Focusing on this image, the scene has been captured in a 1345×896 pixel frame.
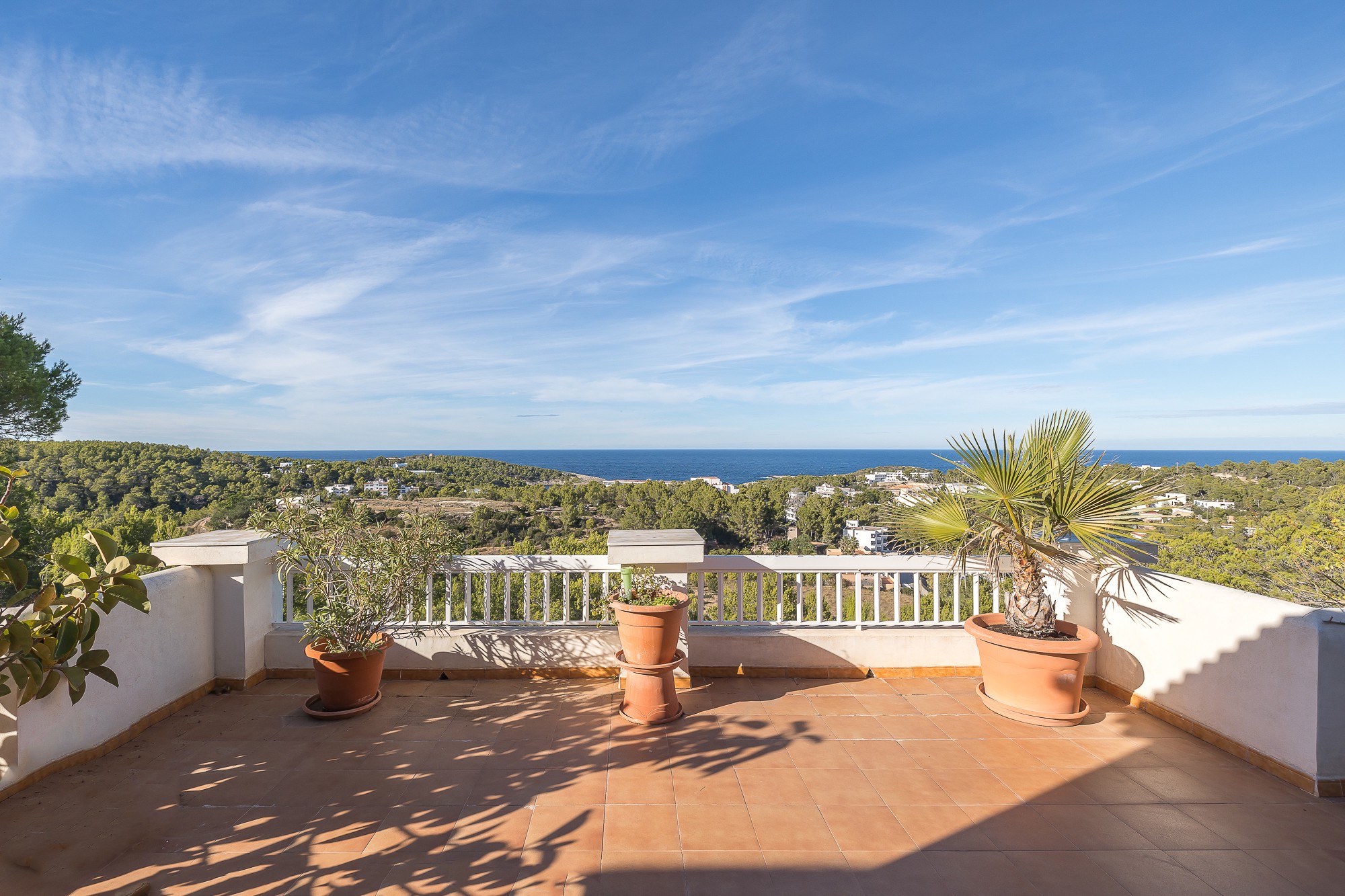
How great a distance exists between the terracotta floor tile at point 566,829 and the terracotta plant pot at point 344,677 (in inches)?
59.4

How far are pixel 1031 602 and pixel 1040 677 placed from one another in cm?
41

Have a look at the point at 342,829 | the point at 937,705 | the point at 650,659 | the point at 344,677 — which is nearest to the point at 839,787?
the point at 650,659

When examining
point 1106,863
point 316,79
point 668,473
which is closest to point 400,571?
point 1106,863

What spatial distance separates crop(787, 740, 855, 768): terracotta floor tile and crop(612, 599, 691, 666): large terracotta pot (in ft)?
2.62

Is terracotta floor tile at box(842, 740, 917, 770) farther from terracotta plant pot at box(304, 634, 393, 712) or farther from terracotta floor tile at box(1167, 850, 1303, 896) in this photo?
terracotta plant pot at box(304, 634, 393, 712)

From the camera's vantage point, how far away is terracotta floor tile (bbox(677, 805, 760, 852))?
1.85m

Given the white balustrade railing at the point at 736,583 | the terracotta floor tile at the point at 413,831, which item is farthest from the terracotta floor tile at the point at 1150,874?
the terracotta floor tile at the point at 413,831

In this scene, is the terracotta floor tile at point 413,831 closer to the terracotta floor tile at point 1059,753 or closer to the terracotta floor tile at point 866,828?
the terracotta floor tile at point 866,828

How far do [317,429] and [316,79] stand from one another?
→ 1071 centimetres

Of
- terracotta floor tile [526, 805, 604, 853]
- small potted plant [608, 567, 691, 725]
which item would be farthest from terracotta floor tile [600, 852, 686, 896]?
small potted plant [608, 567, 691, 725]

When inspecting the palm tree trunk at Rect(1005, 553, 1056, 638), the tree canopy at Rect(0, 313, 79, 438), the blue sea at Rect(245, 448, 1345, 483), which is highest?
the tree canopy at Rect(0, 313, 79, 438)

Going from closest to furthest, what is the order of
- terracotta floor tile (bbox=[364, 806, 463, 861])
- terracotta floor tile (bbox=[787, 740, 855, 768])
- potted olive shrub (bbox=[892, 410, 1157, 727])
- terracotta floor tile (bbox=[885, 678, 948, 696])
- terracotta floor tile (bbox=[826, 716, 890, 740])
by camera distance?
terracotta floor tile (bbox=[364, 806, 463, 861]) → terracotta floor tile (bbox=[787, 740, 855, 768]) → terracotta floor tile (bbox=[826, 716, 890, 740]) → potted olive shrub (bbox=[892, 410, 1157, 727]) → terracotta floor tile (bbox=[885, 678, 948, 696])

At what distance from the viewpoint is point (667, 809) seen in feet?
6.82

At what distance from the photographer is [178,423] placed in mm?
13523
